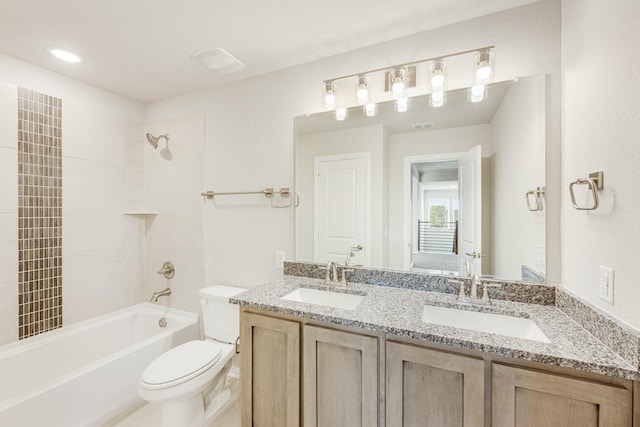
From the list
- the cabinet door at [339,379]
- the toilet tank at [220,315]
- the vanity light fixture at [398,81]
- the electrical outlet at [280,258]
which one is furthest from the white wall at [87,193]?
the vanity light fixture at [398,81]

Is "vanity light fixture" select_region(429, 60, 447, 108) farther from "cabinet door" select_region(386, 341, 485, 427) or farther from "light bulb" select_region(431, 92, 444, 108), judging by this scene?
"cabinet door" select_region(386, 341, 485, 427)

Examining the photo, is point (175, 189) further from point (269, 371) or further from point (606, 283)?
point (606, 283)

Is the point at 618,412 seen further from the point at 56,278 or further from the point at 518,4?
the point at 56,278

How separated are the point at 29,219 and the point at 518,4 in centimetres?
327

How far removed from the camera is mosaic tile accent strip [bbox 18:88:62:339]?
1.88 m

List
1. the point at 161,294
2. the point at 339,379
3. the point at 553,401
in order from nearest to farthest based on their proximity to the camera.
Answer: the point at 553,401 → the point at 339,379 → the point at 161,294

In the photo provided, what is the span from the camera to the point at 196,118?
7.74 ft

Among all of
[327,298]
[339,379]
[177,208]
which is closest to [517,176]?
[327,298]

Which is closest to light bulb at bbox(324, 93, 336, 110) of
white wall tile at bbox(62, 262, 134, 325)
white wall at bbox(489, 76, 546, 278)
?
white wall at bbox(489, 76, 546, 278)

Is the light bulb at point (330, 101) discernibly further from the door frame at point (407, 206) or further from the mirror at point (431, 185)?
the door frame at point (407, 206)

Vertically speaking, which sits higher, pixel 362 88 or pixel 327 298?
pixel 362 88

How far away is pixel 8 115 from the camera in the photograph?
182 centimetres

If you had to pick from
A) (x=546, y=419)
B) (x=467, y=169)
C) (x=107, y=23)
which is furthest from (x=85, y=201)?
(x=546, y=419)

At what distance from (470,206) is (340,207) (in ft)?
2.52
